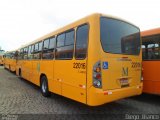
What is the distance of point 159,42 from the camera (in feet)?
24.4

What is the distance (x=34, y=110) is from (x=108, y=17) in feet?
12.6

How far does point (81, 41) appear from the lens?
6.05m

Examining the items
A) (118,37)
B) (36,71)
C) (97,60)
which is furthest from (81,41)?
(36,71)

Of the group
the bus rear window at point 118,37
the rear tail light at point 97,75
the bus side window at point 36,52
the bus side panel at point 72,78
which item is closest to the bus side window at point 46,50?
the bus side window at point 36,52

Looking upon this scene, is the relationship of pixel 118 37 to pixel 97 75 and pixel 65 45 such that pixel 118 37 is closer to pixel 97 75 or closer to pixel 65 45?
pixel 97 75

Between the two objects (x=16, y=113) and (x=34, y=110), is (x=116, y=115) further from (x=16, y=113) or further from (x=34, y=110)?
(x=16, y=113)

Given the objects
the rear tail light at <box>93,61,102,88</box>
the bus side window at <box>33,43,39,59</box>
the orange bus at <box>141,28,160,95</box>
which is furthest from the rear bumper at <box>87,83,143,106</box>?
the bus side window at <box>33,43,39,59</box>

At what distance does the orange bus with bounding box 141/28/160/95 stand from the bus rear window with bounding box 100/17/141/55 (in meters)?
0.98

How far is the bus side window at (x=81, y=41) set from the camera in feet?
19.1

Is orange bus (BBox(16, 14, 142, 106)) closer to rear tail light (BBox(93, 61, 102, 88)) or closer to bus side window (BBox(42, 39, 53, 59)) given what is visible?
rear tail light (BBox(93, 61, 102, 88))

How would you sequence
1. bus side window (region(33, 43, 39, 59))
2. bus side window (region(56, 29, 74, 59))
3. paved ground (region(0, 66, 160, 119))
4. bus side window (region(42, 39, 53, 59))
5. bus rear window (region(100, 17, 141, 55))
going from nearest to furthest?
bus rear window (region(100, 17, 141, 55))
paved ground (region(0, 66, 160, 119))
bus side window (region(56, 29, 74, 59))
bus side window (region(42, 39, 53, 59))
bus side window (region(33, 43, 39, 59))

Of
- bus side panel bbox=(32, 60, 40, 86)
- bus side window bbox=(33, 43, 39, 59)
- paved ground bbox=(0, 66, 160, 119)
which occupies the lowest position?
paved ground bbox=(0, 66, 160, 119)

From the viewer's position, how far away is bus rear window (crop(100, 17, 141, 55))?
578cm

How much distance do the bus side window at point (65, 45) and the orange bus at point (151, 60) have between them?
10.4ft
